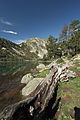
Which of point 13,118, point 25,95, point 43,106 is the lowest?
Answer: point 25,95

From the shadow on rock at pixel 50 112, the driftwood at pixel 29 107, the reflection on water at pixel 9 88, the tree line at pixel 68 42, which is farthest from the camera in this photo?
the tree line at pixel 68 42

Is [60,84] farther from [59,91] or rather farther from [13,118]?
[13,118]

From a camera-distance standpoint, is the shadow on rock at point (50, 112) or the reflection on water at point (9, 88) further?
the reflection on water at point (9, 88)

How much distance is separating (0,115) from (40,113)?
2765 mm

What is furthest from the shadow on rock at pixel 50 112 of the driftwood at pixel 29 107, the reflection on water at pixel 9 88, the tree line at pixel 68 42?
the tree line at pixel 68 42

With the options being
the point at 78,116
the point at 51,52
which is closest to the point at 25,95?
the point at 78,116

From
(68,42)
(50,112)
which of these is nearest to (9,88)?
(50,112)

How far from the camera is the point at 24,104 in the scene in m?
4.63

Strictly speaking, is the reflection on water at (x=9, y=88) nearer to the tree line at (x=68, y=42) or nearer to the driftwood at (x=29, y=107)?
the driftwood at (x=29, y=107)

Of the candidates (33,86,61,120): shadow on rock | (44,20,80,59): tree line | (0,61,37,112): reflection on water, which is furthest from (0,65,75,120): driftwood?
(44,20,80,59): tree line

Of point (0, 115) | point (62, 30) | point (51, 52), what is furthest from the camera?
point (51, 52)

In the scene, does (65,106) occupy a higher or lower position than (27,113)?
lower

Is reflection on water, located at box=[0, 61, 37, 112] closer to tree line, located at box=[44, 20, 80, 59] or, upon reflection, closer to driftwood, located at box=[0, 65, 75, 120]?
driftwood, located at box=[0, 65, 75, 120]

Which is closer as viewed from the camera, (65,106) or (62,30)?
(65,106)
